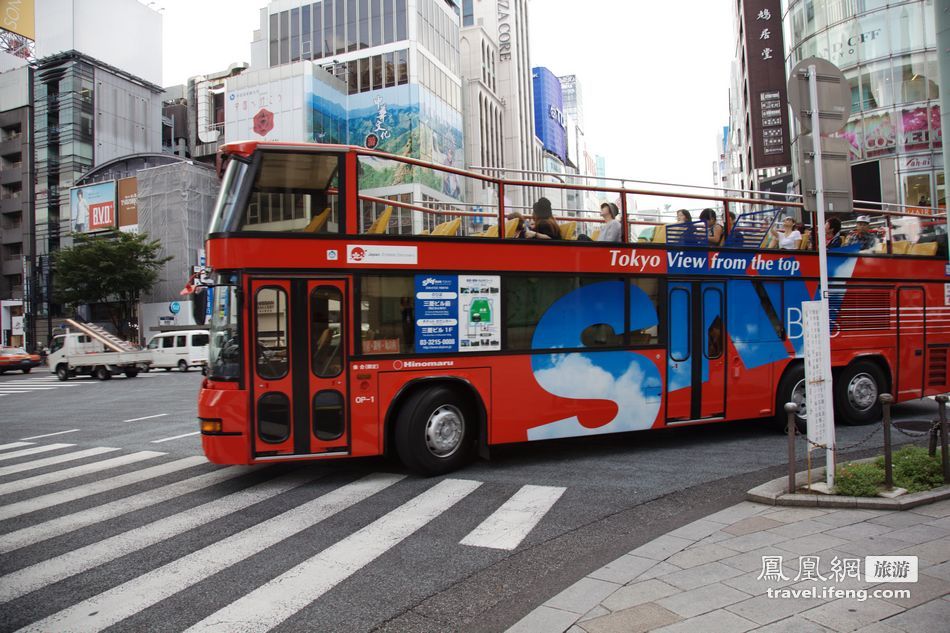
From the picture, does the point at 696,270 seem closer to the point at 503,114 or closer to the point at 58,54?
the point at 58,54

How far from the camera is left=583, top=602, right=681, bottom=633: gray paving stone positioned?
3309 mm

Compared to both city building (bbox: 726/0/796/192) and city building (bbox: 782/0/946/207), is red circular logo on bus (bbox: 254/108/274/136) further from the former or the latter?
city building (bbox: 782/0/946/207)

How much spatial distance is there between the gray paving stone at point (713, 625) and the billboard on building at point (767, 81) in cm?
3697

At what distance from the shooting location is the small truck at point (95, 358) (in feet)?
91.1

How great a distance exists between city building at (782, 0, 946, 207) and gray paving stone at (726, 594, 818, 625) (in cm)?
2807

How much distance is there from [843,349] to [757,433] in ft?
5.88

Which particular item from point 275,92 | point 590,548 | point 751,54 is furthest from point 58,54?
point 590,548

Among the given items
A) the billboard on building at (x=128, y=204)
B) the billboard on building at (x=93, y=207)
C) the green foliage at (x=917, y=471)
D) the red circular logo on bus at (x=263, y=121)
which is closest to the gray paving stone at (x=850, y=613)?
the green foliage at (x=917, y=471)

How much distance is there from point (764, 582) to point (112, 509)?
18.9ft

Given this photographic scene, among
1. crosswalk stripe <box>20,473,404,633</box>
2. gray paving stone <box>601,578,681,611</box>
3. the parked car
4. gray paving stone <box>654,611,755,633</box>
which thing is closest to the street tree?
the parked car

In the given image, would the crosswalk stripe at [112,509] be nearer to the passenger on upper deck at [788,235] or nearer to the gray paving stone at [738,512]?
the gray paving stone at [738,512]

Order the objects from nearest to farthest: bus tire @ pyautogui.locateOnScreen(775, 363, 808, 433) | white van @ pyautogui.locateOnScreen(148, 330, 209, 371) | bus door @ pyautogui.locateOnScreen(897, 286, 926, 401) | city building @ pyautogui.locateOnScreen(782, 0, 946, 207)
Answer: bus tire @ pyautogui.locateOnScreen(775, 363, 808, 433) → bus door @ pyautogui.locateOnScreen(897, 286, 926, 401) → city building @ pyautogui.locateOnScreen(782, 0, 946, 207) → white van @ pyautogui.locateOnScreen(148, 330, 209, 371)

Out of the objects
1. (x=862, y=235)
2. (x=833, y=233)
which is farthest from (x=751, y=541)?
(x=862, y=235)

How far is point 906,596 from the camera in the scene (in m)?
3.54
